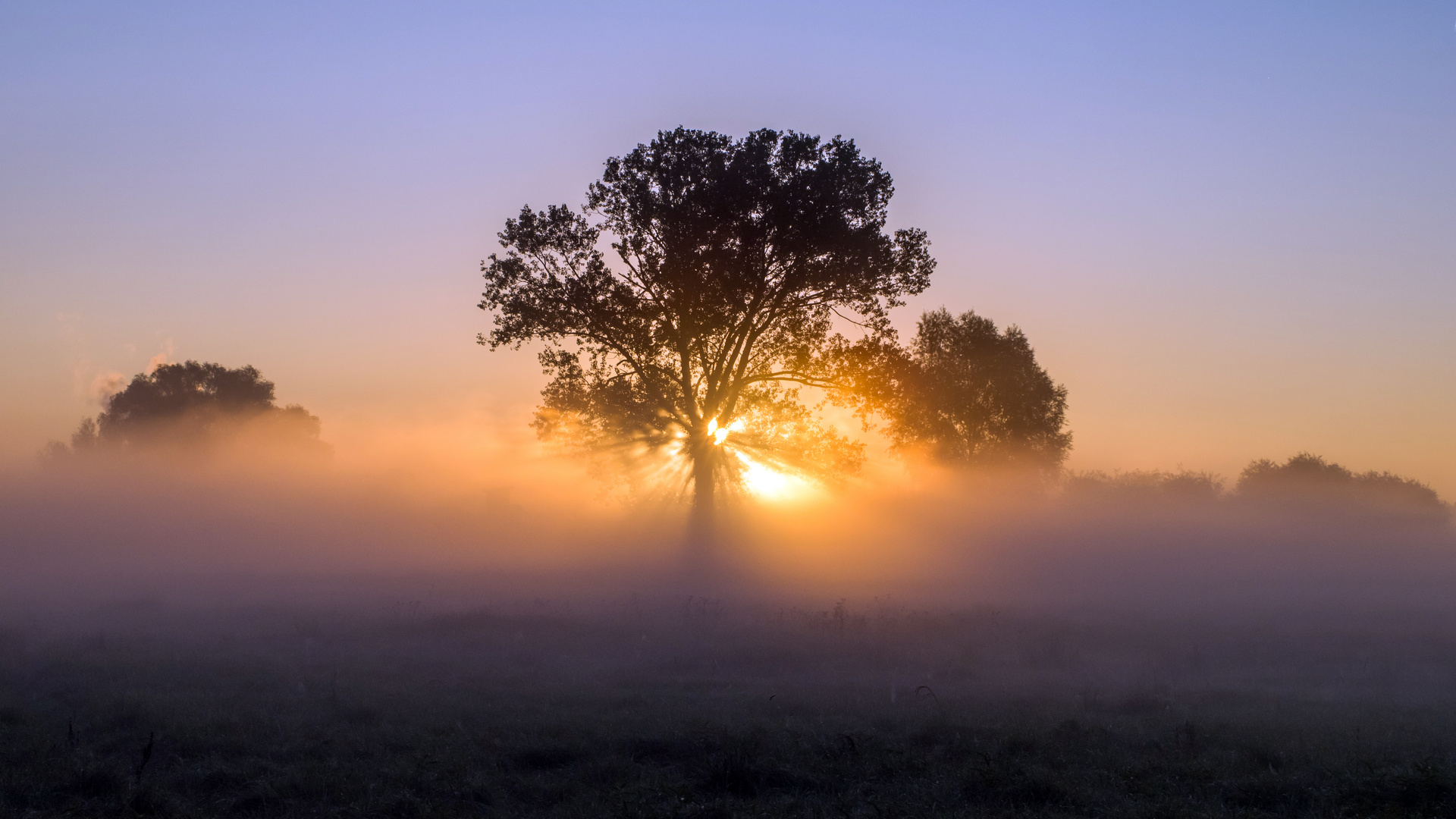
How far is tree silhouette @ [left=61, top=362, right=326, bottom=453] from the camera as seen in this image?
81.5 m

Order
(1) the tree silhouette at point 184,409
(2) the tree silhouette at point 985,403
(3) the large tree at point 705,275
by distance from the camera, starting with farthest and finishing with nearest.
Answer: (1) the tree silhouette at point 184,409 < (2) the tree silhouette at point 985,403 < (3) the large tree at point 705,275

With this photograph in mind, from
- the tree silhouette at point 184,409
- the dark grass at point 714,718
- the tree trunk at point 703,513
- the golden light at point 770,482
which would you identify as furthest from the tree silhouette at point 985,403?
the tree silhouette at point 184,409

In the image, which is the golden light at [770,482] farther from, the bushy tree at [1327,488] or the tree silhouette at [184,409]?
the tree silhouette at [184,409]

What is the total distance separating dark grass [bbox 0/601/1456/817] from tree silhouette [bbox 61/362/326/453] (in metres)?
63.6

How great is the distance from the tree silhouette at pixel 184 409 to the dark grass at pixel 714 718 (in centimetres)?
6362

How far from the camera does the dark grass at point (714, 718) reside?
11.5 m

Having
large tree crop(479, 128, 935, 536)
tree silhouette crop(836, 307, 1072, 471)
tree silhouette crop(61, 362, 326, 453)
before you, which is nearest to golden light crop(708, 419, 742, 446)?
Result: large tree crop(479, 128, 935, 536)

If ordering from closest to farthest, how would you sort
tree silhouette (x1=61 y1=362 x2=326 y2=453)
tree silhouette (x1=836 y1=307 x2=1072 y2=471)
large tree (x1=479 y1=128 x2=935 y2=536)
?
large tree (x1=479 y1=128 x2=935 y2=536), tree silhouette (x1=836 y1=307 x2=1072 y2=471), tree silhouette (x1=61 y1=362 x2=326 y2=453)

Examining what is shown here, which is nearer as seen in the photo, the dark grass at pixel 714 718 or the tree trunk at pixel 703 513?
the dark grass at pixel 714 718

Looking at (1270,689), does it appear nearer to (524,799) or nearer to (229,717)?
(524,799)

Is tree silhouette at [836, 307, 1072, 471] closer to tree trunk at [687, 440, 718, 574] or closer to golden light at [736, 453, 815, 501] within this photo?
golden light at [736, 453, 815, 501]

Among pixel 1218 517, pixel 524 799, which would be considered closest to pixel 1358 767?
Answer: pixel 524 799

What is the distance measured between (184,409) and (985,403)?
231ft

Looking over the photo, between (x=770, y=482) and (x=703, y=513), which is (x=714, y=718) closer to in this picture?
(x=703, y=513)
